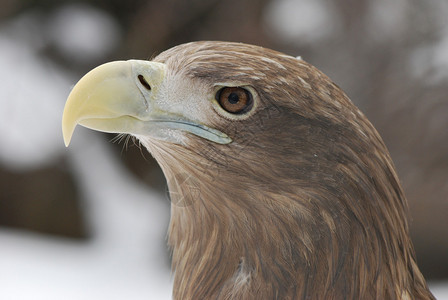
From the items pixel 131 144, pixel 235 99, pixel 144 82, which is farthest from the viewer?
pixel 131 144

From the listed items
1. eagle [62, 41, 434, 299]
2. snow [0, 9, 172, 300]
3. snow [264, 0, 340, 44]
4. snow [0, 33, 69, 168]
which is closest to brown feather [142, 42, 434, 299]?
eagle [62, 41, 434, 299]

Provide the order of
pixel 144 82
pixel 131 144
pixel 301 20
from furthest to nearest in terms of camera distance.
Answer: pixel 301 20, pixel 131 144, pixel 144 82

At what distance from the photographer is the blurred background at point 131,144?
461cm

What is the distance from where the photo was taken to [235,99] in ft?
5.50

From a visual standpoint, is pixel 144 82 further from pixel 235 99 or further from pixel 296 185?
pixel 296 185

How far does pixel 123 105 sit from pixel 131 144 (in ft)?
10.1

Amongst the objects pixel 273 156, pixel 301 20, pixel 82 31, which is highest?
pixel 301 20

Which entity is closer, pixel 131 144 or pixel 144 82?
pixel 144 82

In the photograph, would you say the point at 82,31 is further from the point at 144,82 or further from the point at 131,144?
the point at 144,82

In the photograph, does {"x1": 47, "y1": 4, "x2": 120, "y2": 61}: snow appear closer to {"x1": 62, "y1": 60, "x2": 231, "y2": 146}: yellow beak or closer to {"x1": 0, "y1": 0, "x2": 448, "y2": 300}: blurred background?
{"x1": 0, "y1": 0, "x2": 448, "y2": 300}: blurred background

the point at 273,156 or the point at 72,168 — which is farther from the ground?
the point at 273,156

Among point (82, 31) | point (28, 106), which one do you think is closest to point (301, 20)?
point (82, 31)

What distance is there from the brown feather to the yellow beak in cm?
6

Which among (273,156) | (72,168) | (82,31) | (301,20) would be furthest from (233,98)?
(82,31)
